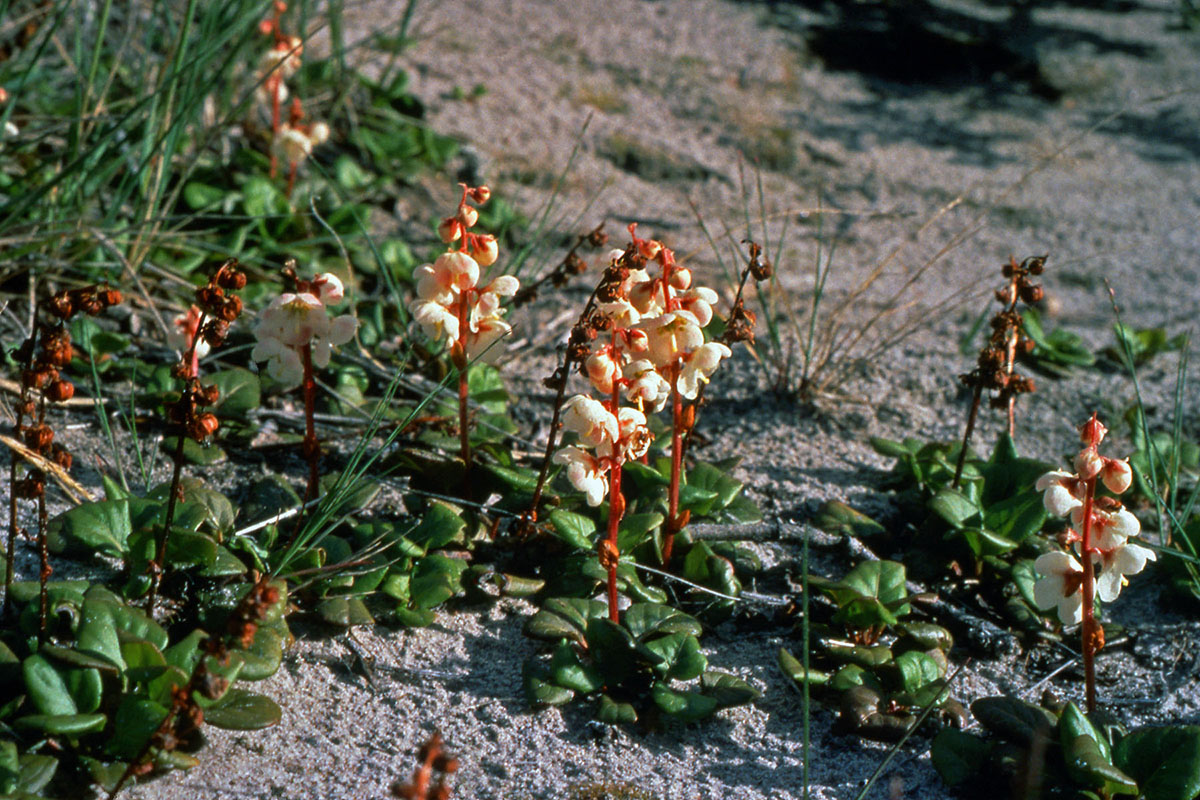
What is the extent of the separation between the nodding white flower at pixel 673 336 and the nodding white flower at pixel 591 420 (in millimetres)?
148

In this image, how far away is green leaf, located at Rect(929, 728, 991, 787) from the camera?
1761 millimetres

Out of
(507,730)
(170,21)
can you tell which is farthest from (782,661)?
(170,21)

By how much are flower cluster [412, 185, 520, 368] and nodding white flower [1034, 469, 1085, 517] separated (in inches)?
37.4

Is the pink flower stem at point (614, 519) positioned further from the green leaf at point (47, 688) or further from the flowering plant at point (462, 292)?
the green leaf at point (47, 688)

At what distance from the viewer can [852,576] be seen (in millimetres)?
2113

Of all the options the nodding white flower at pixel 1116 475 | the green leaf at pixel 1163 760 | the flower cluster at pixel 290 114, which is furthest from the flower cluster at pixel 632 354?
the flower cluster at pixel 290 114

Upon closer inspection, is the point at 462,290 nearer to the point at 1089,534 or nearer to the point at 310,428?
the point at 310,428

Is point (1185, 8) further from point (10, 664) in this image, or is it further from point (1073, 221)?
point (10, 664)

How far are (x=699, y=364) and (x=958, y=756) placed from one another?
2.47 ft

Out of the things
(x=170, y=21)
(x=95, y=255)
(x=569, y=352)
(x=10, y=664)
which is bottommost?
(x=10, y=664)

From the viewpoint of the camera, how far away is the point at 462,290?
202 centimetres

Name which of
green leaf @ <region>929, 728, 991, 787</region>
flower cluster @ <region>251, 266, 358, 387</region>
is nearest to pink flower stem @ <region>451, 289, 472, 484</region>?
flower cluster @ <region>251, 266, 358, 387</region>

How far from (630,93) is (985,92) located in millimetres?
1771

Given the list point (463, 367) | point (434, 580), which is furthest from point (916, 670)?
point (463, 367)
